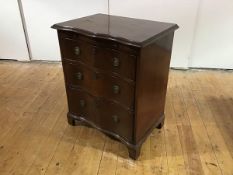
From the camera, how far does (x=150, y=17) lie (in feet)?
8.75

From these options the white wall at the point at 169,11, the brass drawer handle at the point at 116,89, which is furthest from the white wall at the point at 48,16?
the brass drawer handle at the point at 116,89

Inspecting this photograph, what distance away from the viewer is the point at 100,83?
5.03ft

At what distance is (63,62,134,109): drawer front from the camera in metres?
1.42

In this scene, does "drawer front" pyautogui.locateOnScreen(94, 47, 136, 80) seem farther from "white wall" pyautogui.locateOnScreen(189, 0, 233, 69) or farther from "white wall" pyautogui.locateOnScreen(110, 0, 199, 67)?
"white wall" pyautogui.locateOnScreen(189, 0, 233, 69)

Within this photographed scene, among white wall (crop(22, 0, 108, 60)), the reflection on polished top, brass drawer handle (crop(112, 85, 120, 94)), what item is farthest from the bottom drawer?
white wall (crop(22, 0, 108, 60))

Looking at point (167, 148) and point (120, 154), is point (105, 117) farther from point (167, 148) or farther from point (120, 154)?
point (167, 148)

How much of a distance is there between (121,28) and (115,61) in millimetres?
225

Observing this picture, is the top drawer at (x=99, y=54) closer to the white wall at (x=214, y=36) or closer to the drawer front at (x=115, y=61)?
the drawer front at (x=115, y=61)

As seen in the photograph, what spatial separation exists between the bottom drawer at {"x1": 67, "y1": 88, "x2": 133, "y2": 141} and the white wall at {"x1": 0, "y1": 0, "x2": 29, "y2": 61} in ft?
5.26

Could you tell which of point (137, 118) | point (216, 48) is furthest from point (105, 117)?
point (216, 48)

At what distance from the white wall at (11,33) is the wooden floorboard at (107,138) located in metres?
0.65

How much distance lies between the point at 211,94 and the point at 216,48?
664 mm

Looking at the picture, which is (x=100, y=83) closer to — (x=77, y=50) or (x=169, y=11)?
(x=77, y=50)

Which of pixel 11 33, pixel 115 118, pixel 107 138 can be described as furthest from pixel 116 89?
pixel 11 33
